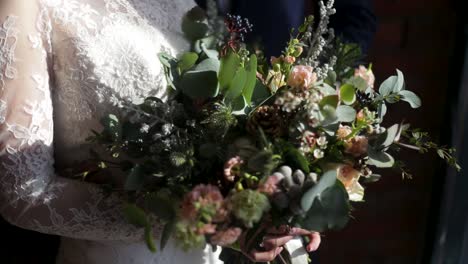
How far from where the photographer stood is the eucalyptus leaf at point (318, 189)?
0.70 meters

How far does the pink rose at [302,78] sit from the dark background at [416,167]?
861mm

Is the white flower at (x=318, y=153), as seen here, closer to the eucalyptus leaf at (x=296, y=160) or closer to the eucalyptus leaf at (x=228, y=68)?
the eucalyptus leaf at (x=296, y=160)

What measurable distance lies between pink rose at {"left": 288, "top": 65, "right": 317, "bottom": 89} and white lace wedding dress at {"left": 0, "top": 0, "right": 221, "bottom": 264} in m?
0.24

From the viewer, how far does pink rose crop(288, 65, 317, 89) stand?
764 millimetres

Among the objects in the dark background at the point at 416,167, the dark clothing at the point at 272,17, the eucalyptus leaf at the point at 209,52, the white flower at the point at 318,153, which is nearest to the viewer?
the white flower at the point at 318,153

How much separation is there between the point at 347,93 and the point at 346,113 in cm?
3

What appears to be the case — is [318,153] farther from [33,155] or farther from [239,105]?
[33,155]

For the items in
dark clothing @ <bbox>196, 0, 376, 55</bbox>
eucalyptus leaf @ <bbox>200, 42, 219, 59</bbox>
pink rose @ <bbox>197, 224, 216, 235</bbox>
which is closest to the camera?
pink rose @ <bbox>197, 224, 216, 235</bbox>

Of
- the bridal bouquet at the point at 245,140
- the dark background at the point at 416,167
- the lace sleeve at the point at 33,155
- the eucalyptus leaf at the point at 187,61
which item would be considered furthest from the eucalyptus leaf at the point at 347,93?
the dark background at the point at 416,167

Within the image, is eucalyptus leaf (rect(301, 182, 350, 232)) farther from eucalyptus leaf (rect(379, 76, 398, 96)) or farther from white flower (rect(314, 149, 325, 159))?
eucalyptus leaf (rect(379, 76, 398, 96))

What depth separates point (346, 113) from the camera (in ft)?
2.57

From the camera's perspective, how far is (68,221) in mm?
908

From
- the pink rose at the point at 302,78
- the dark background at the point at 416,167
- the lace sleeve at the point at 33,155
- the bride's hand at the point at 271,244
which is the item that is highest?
the pink rose at the point at 302,78

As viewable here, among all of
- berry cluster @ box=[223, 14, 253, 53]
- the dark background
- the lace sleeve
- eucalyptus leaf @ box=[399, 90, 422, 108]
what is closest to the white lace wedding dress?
the lace sleeve
